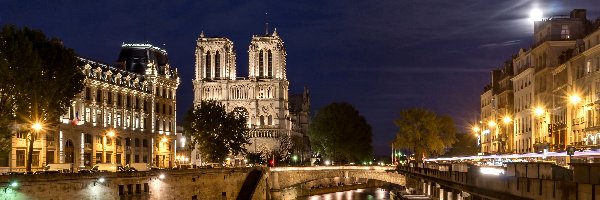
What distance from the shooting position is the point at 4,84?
205ft

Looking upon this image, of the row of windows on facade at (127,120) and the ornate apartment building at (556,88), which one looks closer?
the ornate apartment building at (556,88)

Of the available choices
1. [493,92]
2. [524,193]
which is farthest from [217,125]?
[524,193]

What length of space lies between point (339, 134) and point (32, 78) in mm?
97990

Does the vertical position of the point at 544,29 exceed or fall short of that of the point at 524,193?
it exceeds it

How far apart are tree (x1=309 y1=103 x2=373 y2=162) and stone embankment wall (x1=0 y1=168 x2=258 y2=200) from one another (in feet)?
176

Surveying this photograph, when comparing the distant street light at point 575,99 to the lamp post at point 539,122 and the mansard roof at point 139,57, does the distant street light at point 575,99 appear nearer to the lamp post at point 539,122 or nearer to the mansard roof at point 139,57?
the lamp post at point 539,122

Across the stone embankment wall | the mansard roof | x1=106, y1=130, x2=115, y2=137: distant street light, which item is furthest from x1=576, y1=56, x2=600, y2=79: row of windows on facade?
the mansard roof

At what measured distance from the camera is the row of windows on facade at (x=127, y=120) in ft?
342

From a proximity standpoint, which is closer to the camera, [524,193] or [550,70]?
[524,193]

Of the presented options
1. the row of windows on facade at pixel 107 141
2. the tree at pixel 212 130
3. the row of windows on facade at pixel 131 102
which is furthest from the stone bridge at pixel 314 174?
the row of windows on facade at pixel 131 102

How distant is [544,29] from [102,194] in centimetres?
5722

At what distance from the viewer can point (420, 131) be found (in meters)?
146

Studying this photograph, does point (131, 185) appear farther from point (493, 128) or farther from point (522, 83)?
point (493, 128)

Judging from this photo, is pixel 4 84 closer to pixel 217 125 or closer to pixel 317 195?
pixel 217 125
